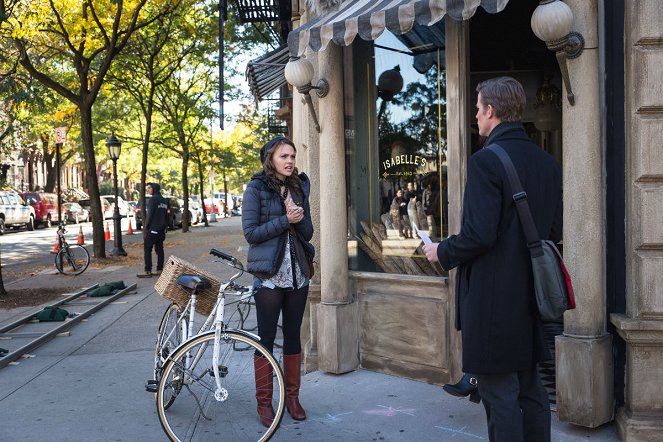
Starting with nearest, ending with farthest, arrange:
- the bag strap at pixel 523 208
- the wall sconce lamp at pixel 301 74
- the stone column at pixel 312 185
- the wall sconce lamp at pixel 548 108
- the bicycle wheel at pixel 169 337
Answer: the bag strap at pixel 523 208 → the bicycle wheel at pixel 169 337 → the wall sconce lamp at pixel 301 74 → the stone column at pixel 312 185 → the wall sconce lamp at pixel 548 108

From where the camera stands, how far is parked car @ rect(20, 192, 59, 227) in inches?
1458

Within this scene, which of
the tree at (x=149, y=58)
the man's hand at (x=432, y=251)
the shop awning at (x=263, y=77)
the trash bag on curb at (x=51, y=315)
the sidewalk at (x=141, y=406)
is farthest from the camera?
the tree at (x=149, y=58)

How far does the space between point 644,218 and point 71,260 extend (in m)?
13.0

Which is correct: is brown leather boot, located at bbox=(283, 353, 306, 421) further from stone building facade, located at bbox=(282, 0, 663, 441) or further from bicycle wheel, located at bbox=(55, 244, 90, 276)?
bicycle wheel, located at bbox=(55, 244, 90, 276)

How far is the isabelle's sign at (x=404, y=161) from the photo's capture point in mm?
5824

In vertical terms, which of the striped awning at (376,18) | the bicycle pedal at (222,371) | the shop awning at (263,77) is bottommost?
the bicycle pedal at (222,371)

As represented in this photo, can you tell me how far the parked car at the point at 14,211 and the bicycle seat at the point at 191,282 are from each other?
98.5 feet

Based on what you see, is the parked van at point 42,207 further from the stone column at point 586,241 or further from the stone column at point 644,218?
the stone column at point 644,218

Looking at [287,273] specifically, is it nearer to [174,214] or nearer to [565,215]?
[565,215]

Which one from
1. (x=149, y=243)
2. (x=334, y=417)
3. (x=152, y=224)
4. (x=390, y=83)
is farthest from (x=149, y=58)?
(x=334, y=417)

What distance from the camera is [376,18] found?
4516 millimetres

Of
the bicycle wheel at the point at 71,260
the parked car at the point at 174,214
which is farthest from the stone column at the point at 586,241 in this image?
the parked car at the point at 174,214

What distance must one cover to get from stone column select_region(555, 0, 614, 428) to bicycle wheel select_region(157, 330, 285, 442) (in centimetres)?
180

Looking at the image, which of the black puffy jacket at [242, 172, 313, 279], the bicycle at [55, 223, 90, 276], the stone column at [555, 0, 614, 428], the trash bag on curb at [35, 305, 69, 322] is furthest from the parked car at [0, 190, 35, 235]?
the stone column at [555, 0, 614, 428]
